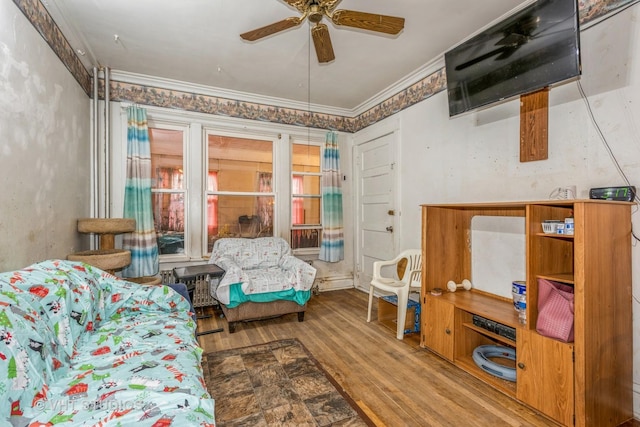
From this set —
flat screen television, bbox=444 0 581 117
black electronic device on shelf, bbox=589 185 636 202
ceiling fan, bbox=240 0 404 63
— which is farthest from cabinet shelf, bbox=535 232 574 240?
ceiling fan, bbox=240 0 404 63

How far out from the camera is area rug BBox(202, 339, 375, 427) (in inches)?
67.5

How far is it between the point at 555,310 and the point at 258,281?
2.30 meters

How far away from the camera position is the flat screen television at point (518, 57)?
1763mm

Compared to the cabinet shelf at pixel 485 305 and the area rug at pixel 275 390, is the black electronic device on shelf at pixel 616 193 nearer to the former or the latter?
the cabinet shelf at pixel 485 305

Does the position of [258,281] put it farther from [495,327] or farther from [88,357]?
[495,327]

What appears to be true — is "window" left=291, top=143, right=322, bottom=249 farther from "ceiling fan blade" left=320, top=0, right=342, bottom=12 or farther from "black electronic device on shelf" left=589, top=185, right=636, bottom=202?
"black electronic device on shelf" left=589, top=185, right=636, bottom=202

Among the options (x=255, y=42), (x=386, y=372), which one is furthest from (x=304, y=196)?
(x=386, y=372)

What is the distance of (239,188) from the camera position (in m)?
4.00

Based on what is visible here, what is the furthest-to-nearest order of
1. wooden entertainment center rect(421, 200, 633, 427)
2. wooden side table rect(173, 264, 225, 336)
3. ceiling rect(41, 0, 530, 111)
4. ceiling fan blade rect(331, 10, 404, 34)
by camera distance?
wooden side table rect(173, 264, 225, 336)
ceiling rect(41, 0, 530, 111)
ceiling fan blade rect(331, 10, 404, 34)
wooden entertainment center rect(421, 200, 633, 427)

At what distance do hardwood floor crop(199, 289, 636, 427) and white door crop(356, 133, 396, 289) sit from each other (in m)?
0.92

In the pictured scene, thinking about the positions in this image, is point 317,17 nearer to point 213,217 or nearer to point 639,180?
point 639,180

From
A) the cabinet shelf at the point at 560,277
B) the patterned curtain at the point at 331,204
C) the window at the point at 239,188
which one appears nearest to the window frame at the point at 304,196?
the patterned curtain at the point at 331,204

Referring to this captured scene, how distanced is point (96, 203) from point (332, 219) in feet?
8.88

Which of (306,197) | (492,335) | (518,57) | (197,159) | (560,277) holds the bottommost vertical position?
(492,335)
